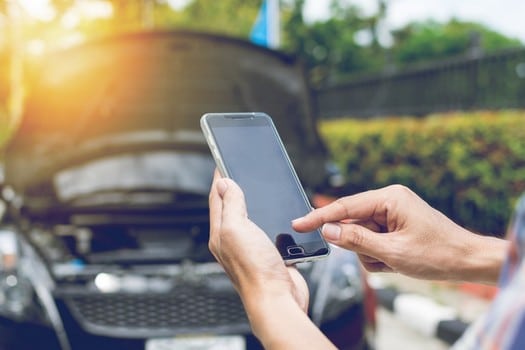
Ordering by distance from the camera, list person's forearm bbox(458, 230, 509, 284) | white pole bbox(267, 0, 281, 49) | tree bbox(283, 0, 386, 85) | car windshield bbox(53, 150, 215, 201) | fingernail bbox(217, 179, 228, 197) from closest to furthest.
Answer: fingernail bbox(217, 179, 228, 197) → person's forearm bbox(458, 230, 509, 284) → car windshield bbox(53, 150, 215, 201) → white pole bbox(267, 0, 281, 49) → tree bbox(283, 0, 386, 85)

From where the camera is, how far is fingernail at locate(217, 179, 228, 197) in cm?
122

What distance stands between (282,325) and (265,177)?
36 centimetres

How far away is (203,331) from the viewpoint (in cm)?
317

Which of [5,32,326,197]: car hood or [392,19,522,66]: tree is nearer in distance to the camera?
[5,32,326,197]: car hood

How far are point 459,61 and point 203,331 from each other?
21.4 ft

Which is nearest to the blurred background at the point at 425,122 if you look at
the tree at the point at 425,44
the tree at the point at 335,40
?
the tree at the point at 335,40

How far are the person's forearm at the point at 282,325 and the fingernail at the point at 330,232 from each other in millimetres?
246

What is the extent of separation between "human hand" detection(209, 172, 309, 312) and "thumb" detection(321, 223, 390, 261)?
14cm

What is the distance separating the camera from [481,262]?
4.78 feet

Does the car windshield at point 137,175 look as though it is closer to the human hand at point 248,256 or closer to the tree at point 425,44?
the human hand at point 248,256

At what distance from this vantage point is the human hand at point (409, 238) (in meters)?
1.38

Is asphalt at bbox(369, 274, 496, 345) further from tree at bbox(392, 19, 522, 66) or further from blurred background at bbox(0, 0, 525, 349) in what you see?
tree at bbox(392, 19, 522, 66)

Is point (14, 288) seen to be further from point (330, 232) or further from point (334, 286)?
point (330, 232)

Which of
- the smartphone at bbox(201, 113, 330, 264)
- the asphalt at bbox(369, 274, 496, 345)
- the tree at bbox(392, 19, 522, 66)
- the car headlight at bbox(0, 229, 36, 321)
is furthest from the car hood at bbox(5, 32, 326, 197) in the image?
the tree at bbox(392, 19, 522, 66)
